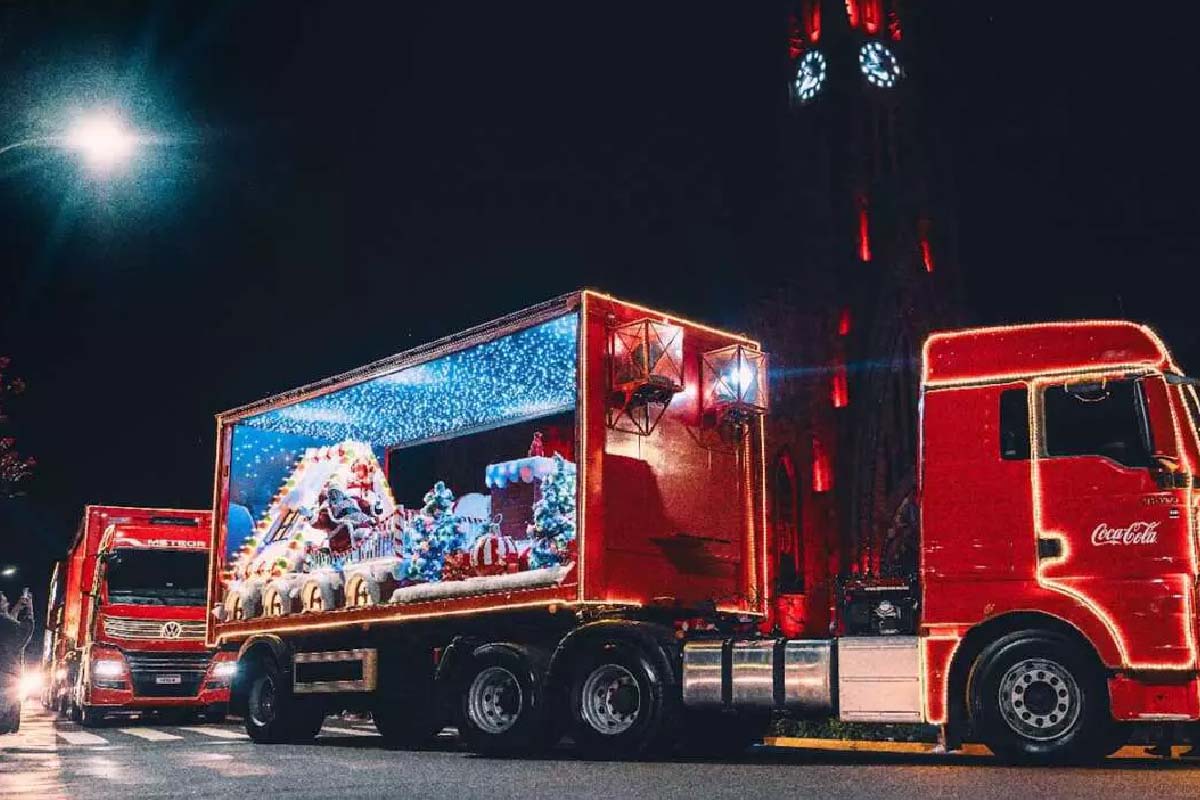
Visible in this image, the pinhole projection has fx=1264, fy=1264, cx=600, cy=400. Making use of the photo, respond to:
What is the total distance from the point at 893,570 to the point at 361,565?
6.03 meters

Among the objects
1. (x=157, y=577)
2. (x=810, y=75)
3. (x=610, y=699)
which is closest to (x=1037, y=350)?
(x=610, y=699)

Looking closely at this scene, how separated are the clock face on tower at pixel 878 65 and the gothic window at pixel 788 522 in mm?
19722

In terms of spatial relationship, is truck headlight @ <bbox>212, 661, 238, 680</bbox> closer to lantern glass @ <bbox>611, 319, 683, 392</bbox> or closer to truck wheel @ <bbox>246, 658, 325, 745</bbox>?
truck wheel @ <bbox>246, 658, 325, 745</bbox>

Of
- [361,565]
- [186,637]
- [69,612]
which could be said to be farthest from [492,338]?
[69,612]

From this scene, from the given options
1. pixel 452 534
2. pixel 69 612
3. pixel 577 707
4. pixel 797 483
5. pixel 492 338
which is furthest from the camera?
pixel 797 483

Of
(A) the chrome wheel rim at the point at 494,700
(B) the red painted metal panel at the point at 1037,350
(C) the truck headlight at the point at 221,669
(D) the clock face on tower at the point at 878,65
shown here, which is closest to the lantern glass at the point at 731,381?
(B) the red painted metal panel at the point at 1037,350

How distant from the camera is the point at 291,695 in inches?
568

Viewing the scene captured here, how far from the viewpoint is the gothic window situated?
5225 cm

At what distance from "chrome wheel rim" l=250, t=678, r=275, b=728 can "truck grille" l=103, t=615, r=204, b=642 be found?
6.15 m

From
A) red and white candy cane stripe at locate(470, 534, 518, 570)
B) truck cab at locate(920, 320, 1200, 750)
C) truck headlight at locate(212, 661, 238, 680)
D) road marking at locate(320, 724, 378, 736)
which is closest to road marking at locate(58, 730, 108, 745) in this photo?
truck headlight at locate(212, 661, 238, 680)

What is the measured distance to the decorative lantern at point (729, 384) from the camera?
40.3 feet

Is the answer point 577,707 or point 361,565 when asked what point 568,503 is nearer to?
point 577,707

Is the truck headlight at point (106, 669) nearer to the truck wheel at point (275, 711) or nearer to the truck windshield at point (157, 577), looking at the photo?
the truck windshield at point (157, 577)

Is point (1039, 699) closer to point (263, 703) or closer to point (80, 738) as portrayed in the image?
point (263, 703)
